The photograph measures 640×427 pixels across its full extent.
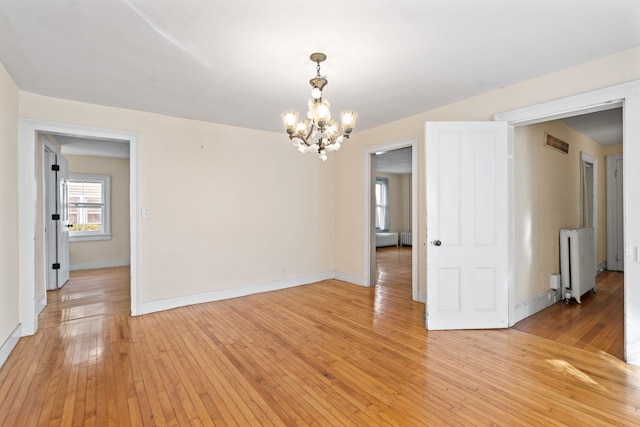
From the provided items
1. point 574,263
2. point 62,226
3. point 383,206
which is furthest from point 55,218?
point 383,206

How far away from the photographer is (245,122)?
15.2ft

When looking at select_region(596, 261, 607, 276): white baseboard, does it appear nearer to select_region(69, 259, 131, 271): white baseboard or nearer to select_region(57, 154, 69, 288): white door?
select_region(57, 154, 69, 288): white door

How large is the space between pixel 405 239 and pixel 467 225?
7.80 meters

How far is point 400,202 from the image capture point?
38.7 ft

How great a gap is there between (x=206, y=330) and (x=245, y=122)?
2.86 meters

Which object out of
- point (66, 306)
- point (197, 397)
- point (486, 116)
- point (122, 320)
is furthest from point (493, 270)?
point (66, 306)

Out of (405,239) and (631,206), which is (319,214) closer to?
(631,206)

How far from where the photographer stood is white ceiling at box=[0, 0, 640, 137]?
207 centimetres

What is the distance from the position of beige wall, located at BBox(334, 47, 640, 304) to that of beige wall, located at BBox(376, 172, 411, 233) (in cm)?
615

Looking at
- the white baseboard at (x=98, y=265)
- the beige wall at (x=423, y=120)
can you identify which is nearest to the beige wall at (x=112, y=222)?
the white baseboard at (x=98, y=265)

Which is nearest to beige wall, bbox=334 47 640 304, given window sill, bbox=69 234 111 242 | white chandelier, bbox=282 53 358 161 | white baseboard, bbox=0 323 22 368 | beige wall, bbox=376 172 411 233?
white chandelier, bbox=282 53 358 161

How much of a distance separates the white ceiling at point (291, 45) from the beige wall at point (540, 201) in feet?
3.41

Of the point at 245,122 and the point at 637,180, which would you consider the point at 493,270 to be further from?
the point at 245,122

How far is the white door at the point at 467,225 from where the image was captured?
3410mm
